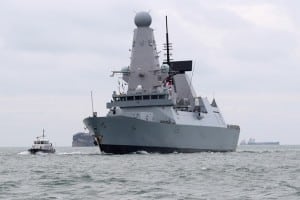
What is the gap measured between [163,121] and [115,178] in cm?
3746

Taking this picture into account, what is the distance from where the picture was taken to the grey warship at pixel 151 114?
234 ft

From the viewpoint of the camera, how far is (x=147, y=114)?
74.6 meters

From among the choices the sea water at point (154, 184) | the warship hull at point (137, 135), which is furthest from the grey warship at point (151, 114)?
the sea water at point (154, 184)

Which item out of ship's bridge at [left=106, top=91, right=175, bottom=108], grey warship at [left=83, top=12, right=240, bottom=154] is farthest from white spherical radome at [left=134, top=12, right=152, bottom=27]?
ship's bridge at [left=106, top=91, right=175, bottom=108]

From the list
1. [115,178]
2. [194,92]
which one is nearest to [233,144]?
[194,92]

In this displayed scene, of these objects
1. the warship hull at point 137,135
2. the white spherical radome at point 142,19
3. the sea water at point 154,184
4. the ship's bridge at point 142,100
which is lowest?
the sea water at point 154,184

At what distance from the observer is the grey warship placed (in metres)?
71.4

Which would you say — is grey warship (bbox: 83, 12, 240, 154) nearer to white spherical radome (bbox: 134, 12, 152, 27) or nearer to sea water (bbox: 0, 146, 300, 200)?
white spherical radome (bbox: 134, 12, 152, 27)

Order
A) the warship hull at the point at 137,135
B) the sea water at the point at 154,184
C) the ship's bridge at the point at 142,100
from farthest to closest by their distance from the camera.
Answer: the ship's bridge at the point at 142,100 < the warship hull at the point at 137,135 < the sea water at the point at 154,184

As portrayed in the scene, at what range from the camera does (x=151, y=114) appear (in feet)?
245

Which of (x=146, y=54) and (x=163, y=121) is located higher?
(x=146, y=54)

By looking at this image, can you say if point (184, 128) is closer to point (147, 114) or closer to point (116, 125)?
point (147, 114)

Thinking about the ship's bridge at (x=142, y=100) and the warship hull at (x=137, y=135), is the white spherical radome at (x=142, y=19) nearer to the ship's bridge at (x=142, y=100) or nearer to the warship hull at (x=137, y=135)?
the ship's bridge at (x=142, y=100)

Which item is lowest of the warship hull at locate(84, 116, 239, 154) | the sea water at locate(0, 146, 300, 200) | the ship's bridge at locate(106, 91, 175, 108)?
the sea water at locate(0, 146, 300, 200)
